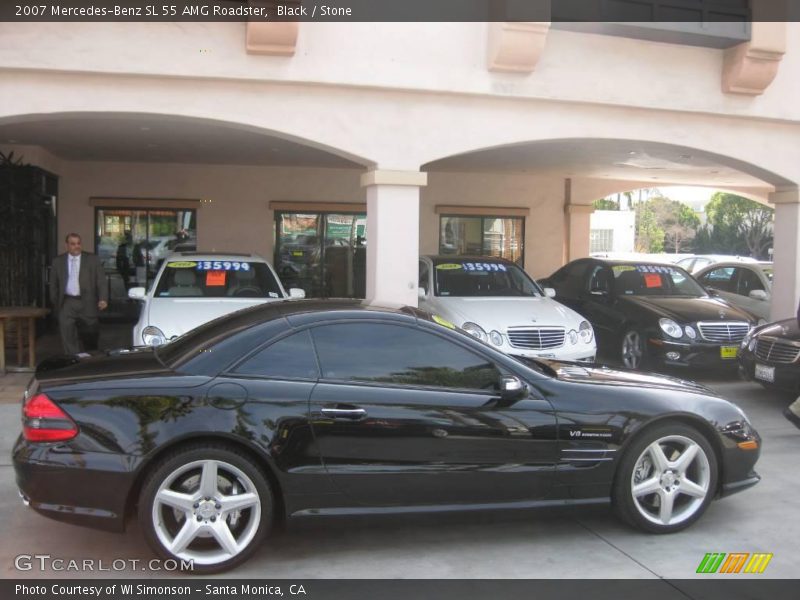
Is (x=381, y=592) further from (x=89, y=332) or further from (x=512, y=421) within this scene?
(x=89, y=332)

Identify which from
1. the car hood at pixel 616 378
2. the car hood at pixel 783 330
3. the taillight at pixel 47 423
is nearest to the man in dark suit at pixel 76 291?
the taillight at pixel 47 423

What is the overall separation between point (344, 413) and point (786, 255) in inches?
332

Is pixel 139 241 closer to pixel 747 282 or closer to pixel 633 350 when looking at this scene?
pixel 633 350

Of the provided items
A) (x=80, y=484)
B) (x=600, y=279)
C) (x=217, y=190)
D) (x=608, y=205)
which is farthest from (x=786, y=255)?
(x=608, y=205)

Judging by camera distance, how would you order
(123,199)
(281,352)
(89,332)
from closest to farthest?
(281,352) → (89,332) → (123,199)

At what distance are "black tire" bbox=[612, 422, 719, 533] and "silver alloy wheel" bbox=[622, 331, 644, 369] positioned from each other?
5.17 meters

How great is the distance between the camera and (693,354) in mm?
9734

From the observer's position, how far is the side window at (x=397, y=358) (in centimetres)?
457

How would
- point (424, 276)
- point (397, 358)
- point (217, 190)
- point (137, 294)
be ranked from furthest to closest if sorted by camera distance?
point (217, 190) < point (424, 276) < point (137, 294) < point (397, 358)

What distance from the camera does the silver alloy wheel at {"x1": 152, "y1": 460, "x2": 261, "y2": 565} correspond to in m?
4.19

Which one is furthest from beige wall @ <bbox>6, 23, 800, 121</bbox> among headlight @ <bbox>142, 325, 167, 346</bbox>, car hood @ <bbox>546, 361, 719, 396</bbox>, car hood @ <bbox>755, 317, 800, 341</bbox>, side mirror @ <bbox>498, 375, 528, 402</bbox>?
side mirror @ <bbox>498, 375, 528, 402</bbox>

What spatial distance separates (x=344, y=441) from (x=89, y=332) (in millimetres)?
5914

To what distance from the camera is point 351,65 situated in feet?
27.7

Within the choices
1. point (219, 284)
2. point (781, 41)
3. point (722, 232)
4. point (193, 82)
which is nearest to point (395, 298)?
point (219, 284)
